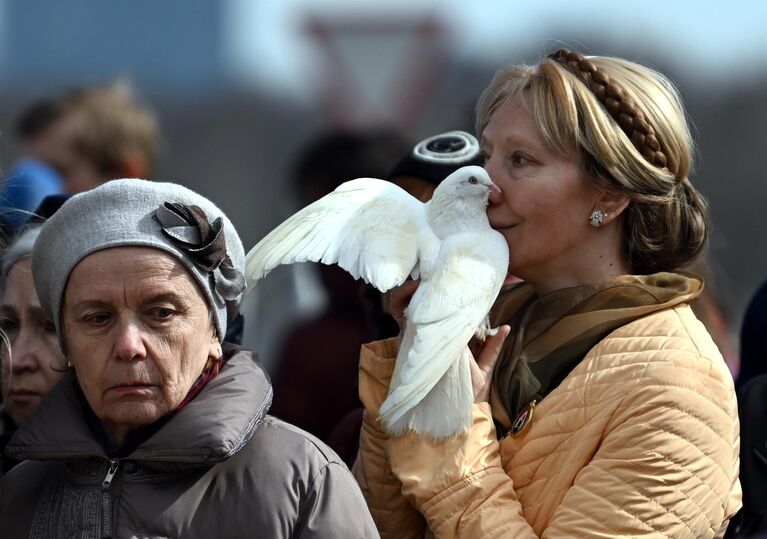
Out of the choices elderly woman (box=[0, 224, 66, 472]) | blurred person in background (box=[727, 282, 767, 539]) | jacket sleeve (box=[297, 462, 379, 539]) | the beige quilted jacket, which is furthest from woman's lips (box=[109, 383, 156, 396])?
blurred person in background (box=[727, 282, 767, 539])

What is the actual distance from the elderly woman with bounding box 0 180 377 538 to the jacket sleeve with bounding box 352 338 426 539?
219 millimetres

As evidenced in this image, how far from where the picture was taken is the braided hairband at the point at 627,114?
8.03 feet

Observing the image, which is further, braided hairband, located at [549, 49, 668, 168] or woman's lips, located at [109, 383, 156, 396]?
braided hairband, located at [549, 49, 668, 168]

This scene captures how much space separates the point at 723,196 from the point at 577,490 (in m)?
5.22

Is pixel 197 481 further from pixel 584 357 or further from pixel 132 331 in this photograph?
pixel 584 357

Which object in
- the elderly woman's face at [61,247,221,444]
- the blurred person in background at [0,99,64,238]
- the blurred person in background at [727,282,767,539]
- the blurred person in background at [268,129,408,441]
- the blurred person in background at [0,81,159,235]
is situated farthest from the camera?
the blurred person in background at [0,81,159,235]

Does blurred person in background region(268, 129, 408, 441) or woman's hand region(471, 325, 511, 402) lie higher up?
woman's hand region(471, 325, 511, 402)

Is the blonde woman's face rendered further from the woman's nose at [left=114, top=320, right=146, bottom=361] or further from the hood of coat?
the woman's nose at [left=114, top=320, right=146, bottom=361]

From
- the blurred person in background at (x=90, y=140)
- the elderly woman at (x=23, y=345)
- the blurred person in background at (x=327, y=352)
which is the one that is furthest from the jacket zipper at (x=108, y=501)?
the blurred person in background at (x=90, y=140)

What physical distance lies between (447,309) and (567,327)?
30 centimetres

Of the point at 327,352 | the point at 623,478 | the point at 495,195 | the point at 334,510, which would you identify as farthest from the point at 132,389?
the point at 327,352

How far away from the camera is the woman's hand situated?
242 centimetres

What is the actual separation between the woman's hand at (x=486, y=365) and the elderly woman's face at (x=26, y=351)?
108cm

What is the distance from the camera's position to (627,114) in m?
2.45
